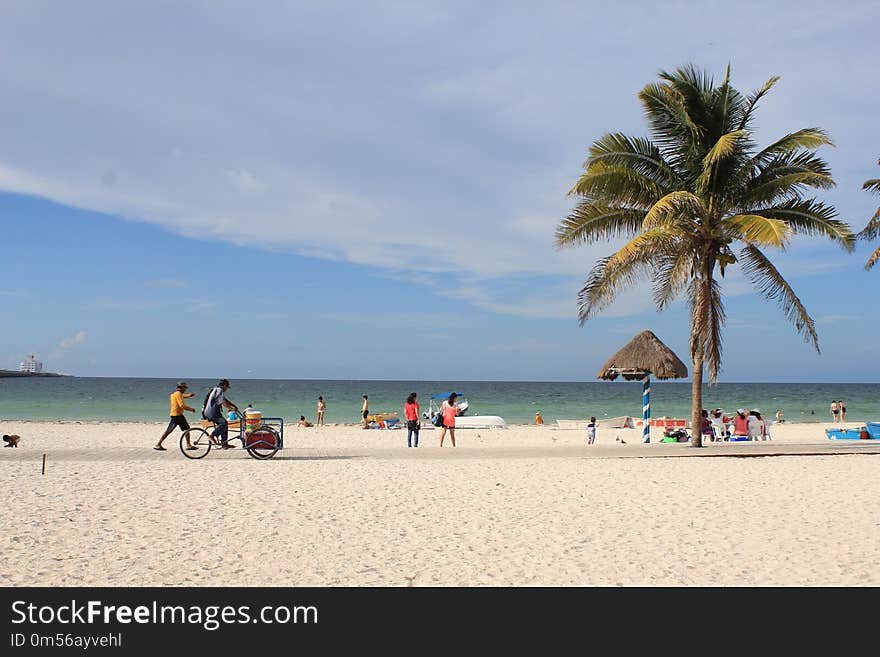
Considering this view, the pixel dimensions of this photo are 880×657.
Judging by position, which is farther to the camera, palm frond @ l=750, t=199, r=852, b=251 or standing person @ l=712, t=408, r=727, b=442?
standing person @ l=712, t=408, r=727, b=442

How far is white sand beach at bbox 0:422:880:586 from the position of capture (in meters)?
6.04

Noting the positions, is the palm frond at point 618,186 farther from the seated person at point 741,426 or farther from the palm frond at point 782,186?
the seated person at point 741,426

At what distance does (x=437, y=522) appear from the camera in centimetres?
816

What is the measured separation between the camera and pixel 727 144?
1498cm

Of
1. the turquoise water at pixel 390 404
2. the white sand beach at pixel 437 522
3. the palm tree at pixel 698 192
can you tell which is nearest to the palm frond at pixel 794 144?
the palm tree at pixel 698 192

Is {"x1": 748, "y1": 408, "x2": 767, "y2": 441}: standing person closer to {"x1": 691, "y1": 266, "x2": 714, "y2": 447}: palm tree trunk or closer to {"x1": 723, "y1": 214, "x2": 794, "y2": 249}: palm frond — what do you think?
{"x1": 691, "y1": 266, "x2": 714, "y2": 447}: palm tree trunk

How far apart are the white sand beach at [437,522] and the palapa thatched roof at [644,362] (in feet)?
22.3

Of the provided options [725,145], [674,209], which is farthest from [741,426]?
[725,145]

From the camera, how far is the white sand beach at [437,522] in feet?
19.8

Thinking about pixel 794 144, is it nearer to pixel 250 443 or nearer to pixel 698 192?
pixel 698 192

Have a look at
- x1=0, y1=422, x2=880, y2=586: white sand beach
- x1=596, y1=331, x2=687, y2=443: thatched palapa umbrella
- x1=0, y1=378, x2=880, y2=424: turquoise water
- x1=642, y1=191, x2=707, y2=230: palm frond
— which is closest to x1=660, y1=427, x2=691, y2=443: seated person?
x1=596, y1=331, x2=687, y2=443: thatched palapa umbrella

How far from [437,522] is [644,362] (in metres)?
14.8
